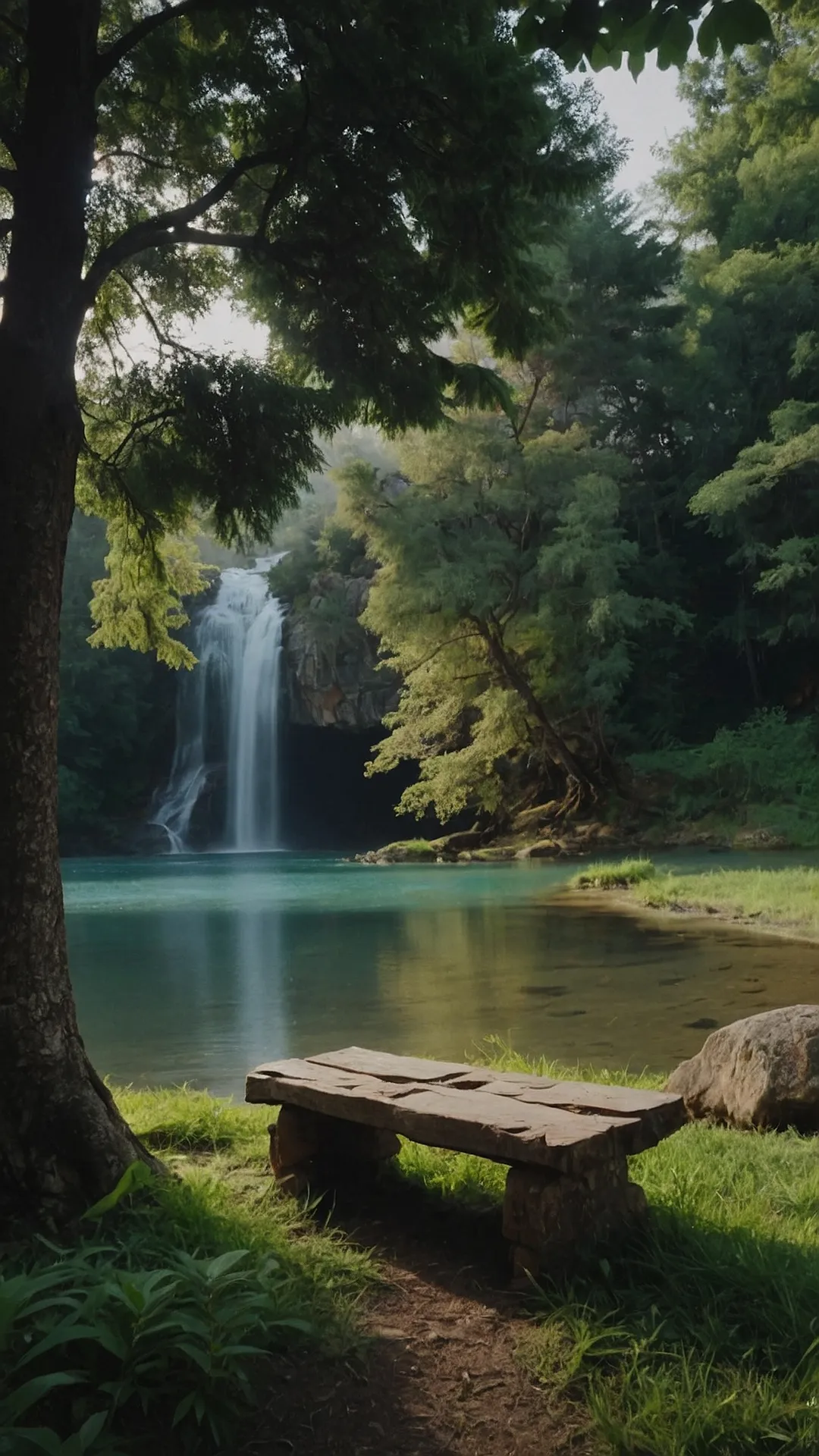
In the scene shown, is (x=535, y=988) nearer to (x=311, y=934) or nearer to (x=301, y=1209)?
(x=311, y=934)

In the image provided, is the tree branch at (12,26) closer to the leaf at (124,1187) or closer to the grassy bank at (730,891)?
the leaf at (124,1187)

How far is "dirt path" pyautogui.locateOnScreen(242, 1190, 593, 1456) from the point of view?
2186mm

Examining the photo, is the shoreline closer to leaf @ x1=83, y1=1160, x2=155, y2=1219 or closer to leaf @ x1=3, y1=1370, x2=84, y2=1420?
leaf @ x1=83, y1=1160, x2=155, y2=1219

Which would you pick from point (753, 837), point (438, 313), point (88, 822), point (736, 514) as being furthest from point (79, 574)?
point (438, 313)

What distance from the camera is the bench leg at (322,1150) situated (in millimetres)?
3471

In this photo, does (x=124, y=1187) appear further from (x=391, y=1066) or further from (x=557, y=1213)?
(x=391, y=1066)

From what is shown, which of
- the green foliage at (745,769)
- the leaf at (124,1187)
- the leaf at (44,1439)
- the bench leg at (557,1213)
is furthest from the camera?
the green foliage at (745,769)

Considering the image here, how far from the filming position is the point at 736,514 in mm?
24516

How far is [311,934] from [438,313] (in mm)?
8996

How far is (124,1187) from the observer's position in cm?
256

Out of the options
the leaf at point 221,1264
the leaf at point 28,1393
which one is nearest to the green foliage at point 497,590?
the leaf at point 221,1264

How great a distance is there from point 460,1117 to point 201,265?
171 inches

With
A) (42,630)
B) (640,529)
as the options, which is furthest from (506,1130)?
(640,529)

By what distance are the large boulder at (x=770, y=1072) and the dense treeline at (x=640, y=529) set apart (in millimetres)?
16779
